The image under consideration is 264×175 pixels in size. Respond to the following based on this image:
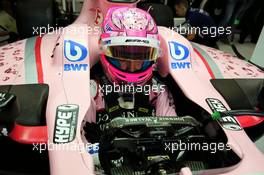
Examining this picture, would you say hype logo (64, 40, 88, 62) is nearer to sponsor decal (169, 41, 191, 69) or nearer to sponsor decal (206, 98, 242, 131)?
sponsor decal (169, 41, 191, 69)

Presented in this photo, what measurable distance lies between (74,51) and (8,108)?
52cm

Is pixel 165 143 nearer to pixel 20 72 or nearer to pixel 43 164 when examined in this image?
pixel 43 164

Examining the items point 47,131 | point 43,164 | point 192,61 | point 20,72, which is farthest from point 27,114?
point 192,61

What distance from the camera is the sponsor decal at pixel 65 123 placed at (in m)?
1.09

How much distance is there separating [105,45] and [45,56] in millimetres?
529

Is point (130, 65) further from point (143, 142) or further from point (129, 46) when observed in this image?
point (143, 142)

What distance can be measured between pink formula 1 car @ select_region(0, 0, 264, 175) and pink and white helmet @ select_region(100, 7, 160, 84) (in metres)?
0.02

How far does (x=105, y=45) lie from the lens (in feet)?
4.33

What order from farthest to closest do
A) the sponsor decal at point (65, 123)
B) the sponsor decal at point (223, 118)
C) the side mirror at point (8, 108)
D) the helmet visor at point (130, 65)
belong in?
the helmet visor at point (130, 65) < the sponsor decal at point (223, 118) < the sponsor decal at point (65, 123) < the side mirror at point (8, 108)

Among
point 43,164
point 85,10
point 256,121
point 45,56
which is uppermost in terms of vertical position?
point 85,10

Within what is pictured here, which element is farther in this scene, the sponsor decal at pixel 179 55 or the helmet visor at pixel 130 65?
the sponsor decal at pixel 179 55

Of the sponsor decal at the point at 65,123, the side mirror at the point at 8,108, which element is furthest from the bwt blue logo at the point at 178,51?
the side mirror at the point at 8,108

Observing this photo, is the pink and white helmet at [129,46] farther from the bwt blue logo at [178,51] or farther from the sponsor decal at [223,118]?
the sponsor decal at [223,118]

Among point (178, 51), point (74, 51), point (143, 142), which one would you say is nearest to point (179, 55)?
point (178, 51)
